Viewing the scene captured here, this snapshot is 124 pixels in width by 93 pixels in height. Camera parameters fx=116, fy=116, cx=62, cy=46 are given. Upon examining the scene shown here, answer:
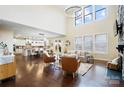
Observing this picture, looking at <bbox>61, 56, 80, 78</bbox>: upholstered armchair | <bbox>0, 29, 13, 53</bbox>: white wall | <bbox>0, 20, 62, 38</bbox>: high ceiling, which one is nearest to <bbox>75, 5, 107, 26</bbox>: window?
<bbox>0, 20, 62, 38</bbox>: high ceiling

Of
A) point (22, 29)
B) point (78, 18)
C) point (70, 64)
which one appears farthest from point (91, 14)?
point (70, 64)

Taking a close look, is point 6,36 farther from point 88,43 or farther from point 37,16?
point 88,43

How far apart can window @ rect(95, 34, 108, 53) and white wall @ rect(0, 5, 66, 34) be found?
3743 millimetres

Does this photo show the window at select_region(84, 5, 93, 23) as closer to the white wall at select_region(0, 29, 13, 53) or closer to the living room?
the living room

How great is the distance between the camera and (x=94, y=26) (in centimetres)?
940

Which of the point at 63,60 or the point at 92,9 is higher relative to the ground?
the point at 92,9

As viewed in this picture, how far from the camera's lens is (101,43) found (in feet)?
29.7

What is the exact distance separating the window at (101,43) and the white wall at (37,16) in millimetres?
3743

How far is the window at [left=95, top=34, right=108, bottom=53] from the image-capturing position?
8.74 metres

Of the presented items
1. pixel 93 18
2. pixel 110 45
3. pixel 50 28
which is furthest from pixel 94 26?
pixel 50 28

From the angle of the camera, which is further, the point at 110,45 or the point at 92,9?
the point at 92,9

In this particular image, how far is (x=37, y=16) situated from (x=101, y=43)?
5.33 m

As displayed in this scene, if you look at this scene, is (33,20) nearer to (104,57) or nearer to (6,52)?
(6,52)

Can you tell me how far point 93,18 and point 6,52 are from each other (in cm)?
749
